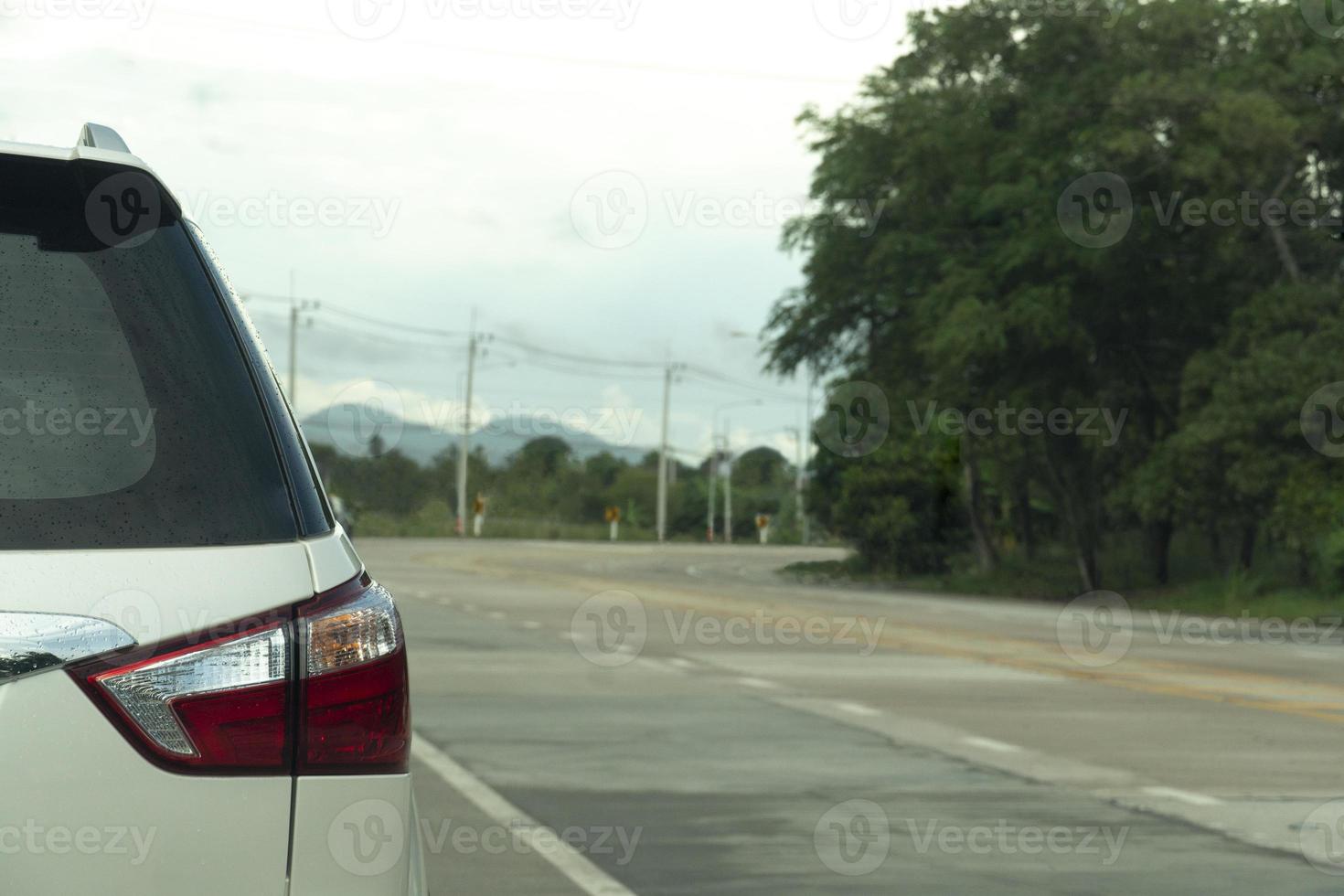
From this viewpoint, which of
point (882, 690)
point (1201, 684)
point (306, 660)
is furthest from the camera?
point (1201, 684)

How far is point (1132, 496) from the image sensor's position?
34.6m

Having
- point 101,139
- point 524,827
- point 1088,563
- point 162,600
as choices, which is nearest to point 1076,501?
point 1088,563

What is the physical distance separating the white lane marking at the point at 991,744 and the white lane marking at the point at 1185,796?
1.49 m

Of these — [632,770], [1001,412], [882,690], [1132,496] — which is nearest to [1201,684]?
[882,690]

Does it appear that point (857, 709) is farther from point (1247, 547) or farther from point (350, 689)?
point (1247, 547)

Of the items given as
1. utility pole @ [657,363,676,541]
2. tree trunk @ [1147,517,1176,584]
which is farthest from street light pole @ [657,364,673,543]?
tree trunk @ [1147,517,1176,584]

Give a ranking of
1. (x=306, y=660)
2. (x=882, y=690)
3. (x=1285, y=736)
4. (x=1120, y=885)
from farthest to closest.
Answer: (x=882, y=690) < (x=1285, y=736) < (x=1120, y=885) < (x=306, y=660)

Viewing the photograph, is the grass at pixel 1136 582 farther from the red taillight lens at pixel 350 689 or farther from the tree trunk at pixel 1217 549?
the red taillight lens at pixel 350 689

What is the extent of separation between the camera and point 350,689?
2451 mm

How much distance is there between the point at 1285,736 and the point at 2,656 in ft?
33.8

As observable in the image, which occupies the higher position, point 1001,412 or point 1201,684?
point 1001,412

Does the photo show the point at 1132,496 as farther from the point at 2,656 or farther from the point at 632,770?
the point at 2,656

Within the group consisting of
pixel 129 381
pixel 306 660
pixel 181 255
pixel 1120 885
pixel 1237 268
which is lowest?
pixel 1120 885

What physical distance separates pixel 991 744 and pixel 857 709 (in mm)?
2059
